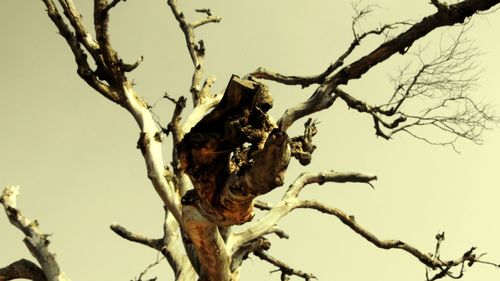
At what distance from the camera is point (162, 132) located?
5020mm

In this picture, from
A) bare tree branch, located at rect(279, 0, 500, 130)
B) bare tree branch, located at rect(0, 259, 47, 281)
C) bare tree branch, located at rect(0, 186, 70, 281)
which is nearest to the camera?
bare tree branch, located at rect(279, 0, 500, 130)

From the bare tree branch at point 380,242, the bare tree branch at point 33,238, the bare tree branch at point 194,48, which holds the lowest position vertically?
the bare tree branch at point 33,238

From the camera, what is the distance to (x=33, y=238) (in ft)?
15.9

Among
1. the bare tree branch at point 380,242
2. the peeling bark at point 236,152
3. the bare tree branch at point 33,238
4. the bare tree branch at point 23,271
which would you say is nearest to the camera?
the peeling bark at point 236,152

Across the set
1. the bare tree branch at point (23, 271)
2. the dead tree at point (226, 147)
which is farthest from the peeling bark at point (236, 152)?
the bare tree branch at point (23, 271)

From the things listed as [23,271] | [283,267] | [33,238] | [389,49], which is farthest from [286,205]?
[23,271]

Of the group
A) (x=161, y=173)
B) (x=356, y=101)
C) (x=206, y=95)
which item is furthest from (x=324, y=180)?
(x=161, y=173)

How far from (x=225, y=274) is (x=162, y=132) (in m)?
1.83

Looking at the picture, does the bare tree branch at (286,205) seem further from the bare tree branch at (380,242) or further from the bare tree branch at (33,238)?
the bare tree branch at (33,238)

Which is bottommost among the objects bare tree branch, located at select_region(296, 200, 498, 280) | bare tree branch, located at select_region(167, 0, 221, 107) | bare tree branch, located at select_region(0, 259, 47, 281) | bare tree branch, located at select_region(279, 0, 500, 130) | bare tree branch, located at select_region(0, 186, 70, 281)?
bare tree branch, located at select_region(0, 259, 47, 281)

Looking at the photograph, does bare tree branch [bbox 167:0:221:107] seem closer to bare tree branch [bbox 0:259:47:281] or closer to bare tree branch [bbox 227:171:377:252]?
bare tree branch [bbox 227:171:377:252]

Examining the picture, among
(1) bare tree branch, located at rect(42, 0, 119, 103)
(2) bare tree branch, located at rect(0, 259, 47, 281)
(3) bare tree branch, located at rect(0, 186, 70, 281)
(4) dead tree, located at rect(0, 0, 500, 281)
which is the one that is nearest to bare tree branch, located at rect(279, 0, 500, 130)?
(4) dead tree, located at rect(0, 0, 500, 281)

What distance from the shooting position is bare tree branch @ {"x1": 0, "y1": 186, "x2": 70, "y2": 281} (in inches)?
181

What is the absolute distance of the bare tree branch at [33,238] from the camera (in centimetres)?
459
